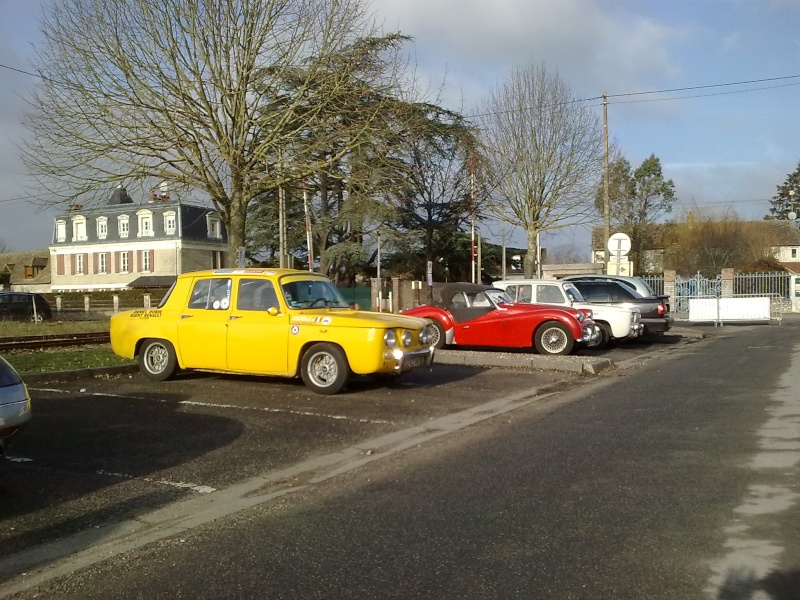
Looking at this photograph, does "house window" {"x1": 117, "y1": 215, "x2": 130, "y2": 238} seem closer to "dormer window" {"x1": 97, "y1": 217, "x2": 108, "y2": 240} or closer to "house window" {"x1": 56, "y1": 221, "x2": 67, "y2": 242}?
A: "dormer window" {"x1": 97, "y1": 217, "x2": 108, "y2": 240}

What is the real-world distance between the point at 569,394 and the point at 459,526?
6111mm

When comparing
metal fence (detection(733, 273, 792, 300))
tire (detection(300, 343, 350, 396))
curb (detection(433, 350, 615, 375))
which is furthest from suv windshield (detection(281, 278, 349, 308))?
metal fence (detection(733, 273, 792, 300))

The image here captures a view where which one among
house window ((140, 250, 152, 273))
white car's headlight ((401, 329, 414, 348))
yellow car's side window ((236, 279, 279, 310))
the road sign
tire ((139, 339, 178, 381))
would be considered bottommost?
tire ((139, 339, 178, 381))

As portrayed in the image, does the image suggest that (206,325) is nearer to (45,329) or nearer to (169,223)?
(45,329)

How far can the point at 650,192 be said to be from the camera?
55062 millimetres

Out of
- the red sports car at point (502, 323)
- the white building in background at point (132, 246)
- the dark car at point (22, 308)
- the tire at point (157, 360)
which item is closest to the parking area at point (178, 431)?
the tire at point (157, 360)

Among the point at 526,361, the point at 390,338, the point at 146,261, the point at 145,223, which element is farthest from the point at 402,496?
the point at 145,223

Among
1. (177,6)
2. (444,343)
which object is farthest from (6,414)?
(177,6)

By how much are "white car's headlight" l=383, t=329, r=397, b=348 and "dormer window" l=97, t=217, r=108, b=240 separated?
58991mm

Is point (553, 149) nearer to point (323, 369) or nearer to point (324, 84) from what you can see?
point (324, 84)

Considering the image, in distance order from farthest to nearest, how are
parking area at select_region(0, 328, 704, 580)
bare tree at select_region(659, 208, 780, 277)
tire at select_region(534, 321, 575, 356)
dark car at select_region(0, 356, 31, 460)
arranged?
bare tree at select_region(659, 208, 780, 277) < tire at select_region(534, 321, 575, 356) < parking area at select_region(0, 328, 704, 580) < dark car at select_region(0, 356, 31, 460)

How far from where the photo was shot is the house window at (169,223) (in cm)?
Result: 6028

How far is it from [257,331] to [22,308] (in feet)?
72.4

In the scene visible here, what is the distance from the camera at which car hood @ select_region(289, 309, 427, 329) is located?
9.93m
